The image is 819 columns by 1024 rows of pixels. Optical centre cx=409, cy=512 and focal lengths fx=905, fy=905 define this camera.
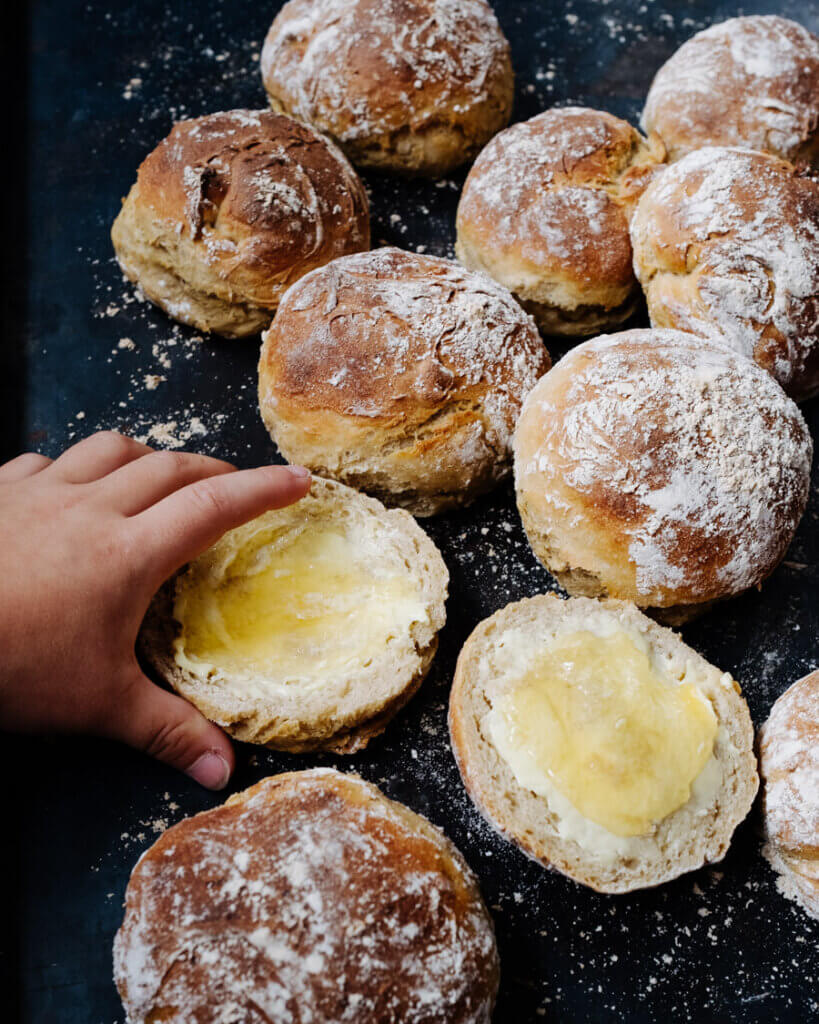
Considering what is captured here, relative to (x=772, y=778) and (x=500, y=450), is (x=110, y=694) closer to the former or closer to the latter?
(x=500, y=450)

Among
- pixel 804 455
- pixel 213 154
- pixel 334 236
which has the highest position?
pixel 213 154

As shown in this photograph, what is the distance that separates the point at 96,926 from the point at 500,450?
1609 mm

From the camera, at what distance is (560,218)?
2.86 metres

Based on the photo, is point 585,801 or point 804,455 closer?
point 585,801

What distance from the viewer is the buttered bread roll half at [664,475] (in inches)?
90.4

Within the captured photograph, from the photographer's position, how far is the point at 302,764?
7.65 feet

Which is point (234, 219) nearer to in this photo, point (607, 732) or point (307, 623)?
point (307, 623)

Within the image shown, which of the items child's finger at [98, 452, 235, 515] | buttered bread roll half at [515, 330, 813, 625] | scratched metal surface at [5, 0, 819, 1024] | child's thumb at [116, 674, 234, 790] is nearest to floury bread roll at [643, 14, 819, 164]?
scratched metal surface at [5, 0, 819, 1024]

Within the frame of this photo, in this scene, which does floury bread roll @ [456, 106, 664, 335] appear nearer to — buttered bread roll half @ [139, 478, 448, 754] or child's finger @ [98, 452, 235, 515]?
buttered bread roll half @ [139, 478, 448, 754]

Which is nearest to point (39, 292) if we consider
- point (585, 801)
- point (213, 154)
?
point (213, 154)

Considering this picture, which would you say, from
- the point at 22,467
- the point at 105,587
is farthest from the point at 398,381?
the point at 22,467

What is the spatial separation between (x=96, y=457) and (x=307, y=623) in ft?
2.43

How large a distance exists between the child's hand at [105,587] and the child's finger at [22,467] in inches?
3.3

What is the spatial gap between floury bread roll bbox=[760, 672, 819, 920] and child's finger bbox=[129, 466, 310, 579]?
4.42 feet
